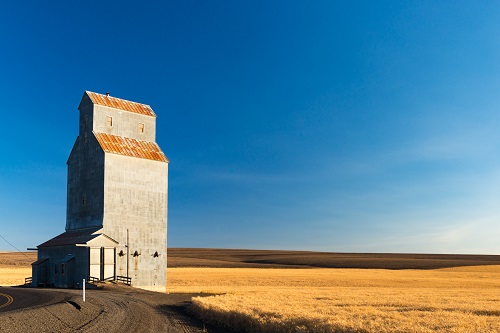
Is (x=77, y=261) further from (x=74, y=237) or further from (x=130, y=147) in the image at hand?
(x=130, y=147)

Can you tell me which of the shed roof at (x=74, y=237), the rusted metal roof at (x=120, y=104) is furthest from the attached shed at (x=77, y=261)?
the rusted metal roof at (x=120, y=104)

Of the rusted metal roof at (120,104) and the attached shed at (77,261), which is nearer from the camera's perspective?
the attached shed at (77,261)

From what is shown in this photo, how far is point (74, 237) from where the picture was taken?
48.3 metres

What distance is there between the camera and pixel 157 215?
5062cm

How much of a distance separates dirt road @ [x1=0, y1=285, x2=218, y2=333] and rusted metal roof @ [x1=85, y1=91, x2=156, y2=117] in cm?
2521

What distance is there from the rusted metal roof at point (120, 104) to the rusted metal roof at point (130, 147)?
2947mm

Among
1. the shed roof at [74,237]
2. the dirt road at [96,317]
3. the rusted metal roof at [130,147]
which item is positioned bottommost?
the dirt road at [96,317]

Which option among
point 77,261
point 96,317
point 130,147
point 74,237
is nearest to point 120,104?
point 130,147

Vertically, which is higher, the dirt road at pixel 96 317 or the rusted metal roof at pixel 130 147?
the rusted metal roof at pixel 130 147

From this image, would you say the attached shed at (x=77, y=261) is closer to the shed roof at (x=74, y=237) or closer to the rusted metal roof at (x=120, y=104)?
the shed roof at (x=74, y=237)

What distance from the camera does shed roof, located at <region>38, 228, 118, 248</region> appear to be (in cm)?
4546

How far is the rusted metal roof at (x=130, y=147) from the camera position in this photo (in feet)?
160

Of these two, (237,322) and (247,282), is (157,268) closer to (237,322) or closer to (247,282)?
(247,282)

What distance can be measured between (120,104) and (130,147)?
464 cm
